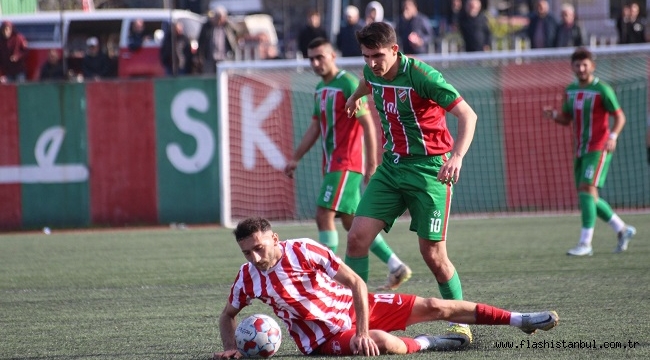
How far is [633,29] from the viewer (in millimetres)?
17047

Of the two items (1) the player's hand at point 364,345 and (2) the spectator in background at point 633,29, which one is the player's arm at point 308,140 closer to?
(1) the player's hand at point 364,345

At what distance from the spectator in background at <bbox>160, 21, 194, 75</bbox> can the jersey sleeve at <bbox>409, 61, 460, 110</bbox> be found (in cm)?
1094

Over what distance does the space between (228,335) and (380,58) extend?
72.8 inches

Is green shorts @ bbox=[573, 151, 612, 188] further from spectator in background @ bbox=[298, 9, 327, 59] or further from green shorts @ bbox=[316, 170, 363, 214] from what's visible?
spectator in background @ bbox=[298, 9, 327, 59]

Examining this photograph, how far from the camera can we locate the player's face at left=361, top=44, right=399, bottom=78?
6.00 m

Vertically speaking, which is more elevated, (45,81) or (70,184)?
(45,81)

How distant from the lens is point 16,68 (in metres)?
17.2

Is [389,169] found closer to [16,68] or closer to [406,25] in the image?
[406,25]

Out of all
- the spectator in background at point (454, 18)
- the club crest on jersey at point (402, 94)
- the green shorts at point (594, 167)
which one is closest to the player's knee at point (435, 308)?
the club crest on jersey at point (402, 94)

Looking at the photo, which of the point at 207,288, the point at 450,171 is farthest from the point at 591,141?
the point at 450,171

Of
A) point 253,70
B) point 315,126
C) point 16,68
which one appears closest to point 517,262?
point 315,126

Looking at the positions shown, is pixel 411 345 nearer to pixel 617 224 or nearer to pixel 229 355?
pixel 229 355

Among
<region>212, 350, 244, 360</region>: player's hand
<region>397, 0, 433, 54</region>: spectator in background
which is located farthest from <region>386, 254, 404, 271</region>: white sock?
<region>397, 0, 433, 54</region>: spectator in background

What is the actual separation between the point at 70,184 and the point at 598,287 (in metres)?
10.3
